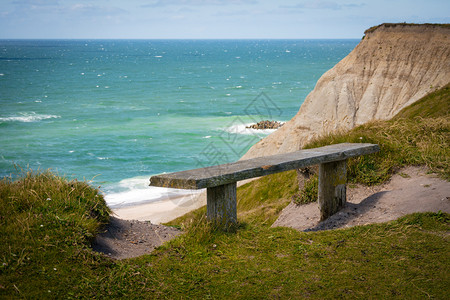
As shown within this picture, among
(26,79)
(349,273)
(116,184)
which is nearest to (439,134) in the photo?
(349,273)

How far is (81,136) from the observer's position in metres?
48.6

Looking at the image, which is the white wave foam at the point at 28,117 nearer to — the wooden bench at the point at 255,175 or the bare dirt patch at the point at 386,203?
the bare dirt patch at the point at 386,203

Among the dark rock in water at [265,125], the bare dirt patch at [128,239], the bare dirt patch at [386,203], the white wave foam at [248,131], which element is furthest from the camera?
the dark rock in water at [265,125]

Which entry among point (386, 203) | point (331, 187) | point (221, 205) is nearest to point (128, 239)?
point (221, 205)

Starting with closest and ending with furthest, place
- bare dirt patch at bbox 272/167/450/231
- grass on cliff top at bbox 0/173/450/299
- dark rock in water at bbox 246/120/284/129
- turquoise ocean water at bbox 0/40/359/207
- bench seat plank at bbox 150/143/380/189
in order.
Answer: grass on cliff top at bbox 0/173/450/299, bench seat plank at bbox 150/143/380/189, bare dirt patch at bbox 272/167/450/231, turquoise ocean water at bbox 0/40/359/207, dark rock in water at bbox 246/120/284/129

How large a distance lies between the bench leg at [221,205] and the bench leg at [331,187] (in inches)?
81.7

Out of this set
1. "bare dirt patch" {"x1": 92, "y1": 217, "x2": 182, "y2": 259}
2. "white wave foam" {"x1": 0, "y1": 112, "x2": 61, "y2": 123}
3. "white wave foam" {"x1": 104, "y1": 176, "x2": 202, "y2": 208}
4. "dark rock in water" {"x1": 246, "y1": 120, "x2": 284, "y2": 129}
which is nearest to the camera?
"bare dirt patch" {"x1": 92, "y1": 217, "x2": 182, "y2": 259}

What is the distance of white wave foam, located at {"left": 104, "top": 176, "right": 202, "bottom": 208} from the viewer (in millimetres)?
28875

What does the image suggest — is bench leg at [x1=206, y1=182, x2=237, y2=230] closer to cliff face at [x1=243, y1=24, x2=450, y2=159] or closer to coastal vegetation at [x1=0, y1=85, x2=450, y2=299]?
coastal vegetation at [x1=0, y1=85, x2=450, y2=299]

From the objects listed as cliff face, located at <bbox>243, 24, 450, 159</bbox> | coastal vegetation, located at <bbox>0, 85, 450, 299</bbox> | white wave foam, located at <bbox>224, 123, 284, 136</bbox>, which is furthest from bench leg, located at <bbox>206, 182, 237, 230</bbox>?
white wave foam, located at <bbox>224, 123, 284, 136</bbox>

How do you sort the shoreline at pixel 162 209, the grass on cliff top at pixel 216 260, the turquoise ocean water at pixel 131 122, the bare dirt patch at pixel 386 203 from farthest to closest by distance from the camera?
the turquoise ocean water at pixel 131 122
the shoreline at pixel 162 209
the bare dirt patch at pixel 386 203
the grass on cliff top at pixel 216 260

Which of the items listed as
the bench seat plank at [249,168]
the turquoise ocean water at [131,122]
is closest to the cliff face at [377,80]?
the turquoise ocean water at [131,122]

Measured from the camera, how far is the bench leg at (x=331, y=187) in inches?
278

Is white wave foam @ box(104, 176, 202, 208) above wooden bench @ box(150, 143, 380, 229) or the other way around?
the other way around
